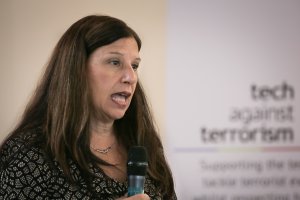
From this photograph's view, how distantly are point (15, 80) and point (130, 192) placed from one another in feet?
4.57

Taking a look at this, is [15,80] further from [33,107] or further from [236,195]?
[236,195]

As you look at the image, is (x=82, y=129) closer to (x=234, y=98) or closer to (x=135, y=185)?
(x=135, y=185)

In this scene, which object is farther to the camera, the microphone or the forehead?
the forehead

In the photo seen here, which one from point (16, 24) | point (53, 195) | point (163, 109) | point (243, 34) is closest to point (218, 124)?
point (163, 109)


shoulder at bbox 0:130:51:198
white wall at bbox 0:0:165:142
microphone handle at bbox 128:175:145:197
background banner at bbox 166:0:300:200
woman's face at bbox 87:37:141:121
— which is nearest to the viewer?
microphone handle at bbox 128:175:145:197

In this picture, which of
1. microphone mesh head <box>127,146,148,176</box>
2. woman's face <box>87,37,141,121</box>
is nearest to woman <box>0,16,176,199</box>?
woman's face <box>87,37,141,121</box>

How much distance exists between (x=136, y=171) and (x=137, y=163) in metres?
0.03

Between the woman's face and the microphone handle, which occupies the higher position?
the woman's face

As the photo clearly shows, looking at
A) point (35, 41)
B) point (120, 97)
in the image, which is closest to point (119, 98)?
point (120, 97)

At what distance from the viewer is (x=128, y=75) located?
1562 millimetres

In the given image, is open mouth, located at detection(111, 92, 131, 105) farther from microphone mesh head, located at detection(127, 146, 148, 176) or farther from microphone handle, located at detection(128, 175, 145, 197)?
microphone handle, located at detection(128, 175, 145, 197)

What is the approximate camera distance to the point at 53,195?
1407mm

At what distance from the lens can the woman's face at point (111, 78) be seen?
1.56 meters

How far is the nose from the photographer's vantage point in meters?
1.56
